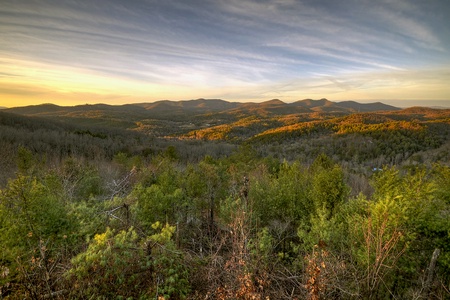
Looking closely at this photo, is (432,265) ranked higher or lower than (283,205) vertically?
higher

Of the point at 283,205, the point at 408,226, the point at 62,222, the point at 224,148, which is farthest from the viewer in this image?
the point at 224,148

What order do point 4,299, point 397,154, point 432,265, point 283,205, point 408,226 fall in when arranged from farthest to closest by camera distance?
point 397,154 → point 283,205 → point 408,226 → point 432,265 → point 4,299

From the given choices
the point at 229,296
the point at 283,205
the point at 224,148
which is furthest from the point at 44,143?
the point at 229,296

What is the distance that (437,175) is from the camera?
11594 mm

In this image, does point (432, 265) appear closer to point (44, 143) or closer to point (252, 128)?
point (44, 143)

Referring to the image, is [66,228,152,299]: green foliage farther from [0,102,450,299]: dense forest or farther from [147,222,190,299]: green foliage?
[147,222,190,299]: green foliage

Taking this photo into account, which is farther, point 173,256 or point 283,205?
point 283,205

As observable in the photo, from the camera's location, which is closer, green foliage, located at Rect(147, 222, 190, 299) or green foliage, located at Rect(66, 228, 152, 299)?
green foliage, located at Rect(66, 228, 152, 299)

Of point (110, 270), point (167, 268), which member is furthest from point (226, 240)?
point (110, 270)

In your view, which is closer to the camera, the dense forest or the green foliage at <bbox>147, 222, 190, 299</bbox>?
the dense forest

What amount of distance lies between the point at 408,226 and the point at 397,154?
78.2 meters

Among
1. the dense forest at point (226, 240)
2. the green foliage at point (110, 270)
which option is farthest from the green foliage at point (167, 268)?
the green foliage at point (110, 270)

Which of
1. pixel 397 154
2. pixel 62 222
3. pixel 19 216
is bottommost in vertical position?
pixel 397 154

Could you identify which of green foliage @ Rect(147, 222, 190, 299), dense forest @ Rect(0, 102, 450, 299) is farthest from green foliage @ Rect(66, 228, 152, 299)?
green foliage @ Rect(147, 222, 190, 299)
